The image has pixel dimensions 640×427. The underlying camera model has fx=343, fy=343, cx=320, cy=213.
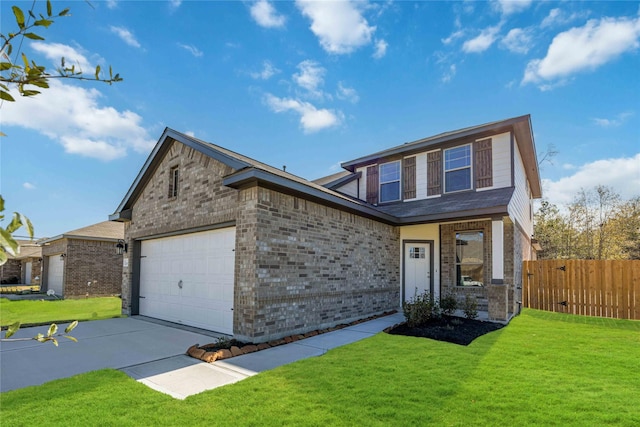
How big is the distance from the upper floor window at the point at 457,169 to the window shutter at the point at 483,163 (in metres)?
0.26

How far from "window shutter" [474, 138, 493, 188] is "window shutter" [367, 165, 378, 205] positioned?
12.3ft

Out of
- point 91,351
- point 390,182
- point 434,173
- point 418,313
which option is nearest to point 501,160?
point 434,173

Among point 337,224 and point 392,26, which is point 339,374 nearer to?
point 337,224

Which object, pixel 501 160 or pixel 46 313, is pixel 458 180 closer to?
pixel 501 160

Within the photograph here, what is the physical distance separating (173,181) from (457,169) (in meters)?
9.08

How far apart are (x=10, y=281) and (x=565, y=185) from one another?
46.8m

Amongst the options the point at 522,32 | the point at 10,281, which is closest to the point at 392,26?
the point at 522,32

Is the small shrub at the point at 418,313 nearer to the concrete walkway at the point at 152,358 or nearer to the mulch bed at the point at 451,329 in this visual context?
the mulch bed at the point at 451,329

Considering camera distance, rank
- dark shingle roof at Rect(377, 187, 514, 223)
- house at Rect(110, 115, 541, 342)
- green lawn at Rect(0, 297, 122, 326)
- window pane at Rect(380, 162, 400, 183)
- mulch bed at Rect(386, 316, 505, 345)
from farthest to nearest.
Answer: window pane at Rect(380, 162, 400, 183), green lawn at Rect(0, 297, 122, 326), dark shingle roof at Rect(377, 187, 514, 223), mulch bed at Rect(386, 316, 505, 345), house at Rect(110, 115, 541, 342)

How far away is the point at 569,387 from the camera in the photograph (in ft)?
15.2

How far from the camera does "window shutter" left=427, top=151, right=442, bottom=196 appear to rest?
1199 cm

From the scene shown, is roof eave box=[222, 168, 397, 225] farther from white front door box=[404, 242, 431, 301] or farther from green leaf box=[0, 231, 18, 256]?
green leaf box=[0, 231, 18, 256]

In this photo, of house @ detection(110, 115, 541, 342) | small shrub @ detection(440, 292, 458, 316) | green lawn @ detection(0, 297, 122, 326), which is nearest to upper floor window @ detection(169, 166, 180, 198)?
house @ detection(110, 115, 541, 342)

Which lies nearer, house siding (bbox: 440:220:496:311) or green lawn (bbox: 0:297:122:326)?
house siding (bbox: 440:220:496:311)
